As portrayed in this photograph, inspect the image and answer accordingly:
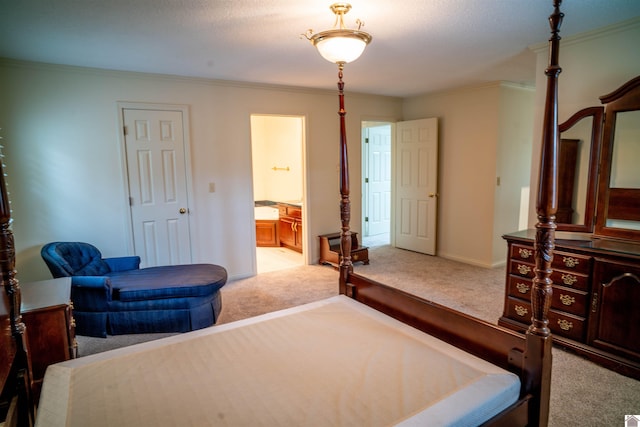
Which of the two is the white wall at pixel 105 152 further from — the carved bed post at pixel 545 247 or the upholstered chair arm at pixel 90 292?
the carved bed post at pixel 545 247

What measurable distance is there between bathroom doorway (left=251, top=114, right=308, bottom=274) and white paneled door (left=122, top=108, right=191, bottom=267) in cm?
134

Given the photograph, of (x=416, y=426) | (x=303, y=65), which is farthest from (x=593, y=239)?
(x=303, y=65)

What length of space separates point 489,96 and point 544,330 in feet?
13.2

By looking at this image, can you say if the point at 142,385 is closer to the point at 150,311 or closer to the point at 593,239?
the point at 150,311

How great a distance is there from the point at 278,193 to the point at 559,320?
5162mm

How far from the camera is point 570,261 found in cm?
265

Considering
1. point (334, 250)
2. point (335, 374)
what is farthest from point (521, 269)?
point (334, 250)

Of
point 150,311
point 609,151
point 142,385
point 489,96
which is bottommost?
point 150,311

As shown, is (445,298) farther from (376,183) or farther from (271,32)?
(376,183)

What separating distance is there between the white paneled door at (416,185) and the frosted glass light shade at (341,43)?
3385 millimetres

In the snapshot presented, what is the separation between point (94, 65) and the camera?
3486mm

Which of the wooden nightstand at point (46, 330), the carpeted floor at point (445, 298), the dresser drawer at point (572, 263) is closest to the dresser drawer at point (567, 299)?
the dresser drawer at point (572, 263)

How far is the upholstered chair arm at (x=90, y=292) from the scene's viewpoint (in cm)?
288

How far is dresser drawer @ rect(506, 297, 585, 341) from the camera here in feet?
8.64
